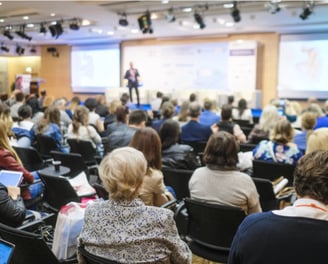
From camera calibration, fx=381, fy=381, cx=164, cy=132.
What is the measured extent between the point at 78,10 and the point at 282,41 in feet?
21.7

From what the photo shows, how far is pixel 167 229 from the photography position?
176 centimetres

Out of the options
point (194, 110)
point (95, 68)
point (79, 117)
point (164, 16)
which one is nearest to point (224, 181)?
point (194, 110)

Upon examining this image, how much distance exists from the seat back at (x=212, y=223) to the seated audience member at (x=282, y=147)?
155cm

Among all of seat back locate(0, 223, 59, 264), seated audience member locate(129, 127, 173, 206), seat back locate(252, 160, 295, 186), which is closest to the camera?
seat back locate(0, 223, 59, 264)

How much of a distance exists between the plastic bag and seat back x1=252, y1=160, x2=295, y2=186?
6.98 ft

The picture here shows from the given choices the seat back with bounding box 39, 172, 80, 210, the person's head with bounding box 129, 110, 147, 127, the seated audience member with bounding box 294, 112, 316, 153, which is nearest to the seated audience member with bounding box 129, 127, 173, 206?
the seat back with bounding box 39, 172, 80, 210

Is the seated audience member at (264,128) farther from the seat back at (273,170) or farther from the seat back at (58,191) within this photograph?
the seat back at (58,191)

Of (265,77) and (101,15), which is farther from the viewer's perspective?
(265,77)

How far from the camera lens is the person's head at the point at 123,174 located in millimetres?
1796

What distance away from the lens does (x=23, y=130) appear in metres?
5.42

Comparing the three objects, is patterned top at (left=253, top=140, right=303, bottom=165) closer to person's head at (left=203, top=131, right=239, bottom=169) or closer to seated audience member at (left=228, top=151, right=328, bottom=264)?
person's head at (left=203, top=131, right=239, bottom=169)

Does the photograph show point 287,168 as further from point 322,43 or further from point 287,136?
point 322,43

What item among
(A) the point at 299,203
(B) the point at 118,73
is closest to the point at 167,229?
(A) the point at 299,203

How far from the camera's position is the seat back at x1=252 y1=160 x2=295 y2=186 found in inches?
143
